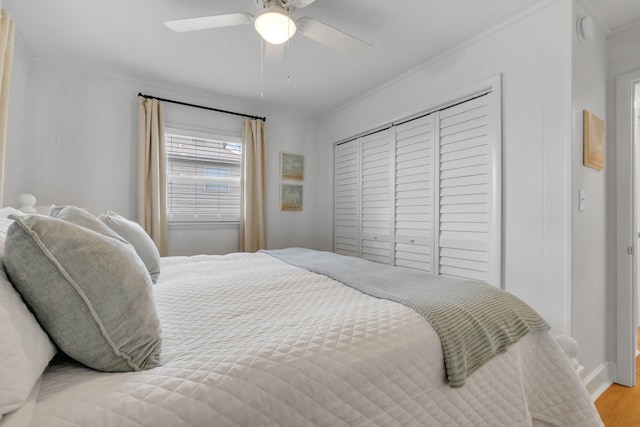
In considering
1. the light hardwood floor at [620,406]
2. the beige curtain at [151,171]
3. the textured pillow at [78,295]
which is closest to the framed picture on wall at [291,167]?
the beige curtain at [151,171]

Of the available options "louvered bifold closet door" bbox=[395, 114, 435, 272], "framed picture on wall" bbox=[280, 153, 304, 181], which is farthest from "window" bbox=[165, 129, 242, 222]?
"louvered bifold closet door" bbox=[395, 114, 435, 272]

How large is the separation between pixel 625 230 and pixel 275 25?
2620mm

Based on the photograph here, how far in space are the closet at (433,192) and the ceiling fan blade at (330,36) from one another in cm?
103

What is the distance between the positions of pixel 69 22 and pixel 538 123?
10.6 ft

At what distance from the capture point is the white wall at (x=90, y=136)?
2574mm

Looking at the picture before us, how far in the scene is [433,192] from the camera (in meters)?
2.62

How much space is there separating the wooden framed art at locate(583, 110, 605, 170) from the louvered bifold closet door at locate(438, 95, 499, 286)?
516 millimetres

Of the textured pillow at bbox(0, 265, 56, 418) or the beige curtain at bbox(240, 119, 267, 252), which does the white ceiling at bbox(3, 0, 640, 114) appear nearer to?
the beige curtain at bbox(240, 119, 267, 252)

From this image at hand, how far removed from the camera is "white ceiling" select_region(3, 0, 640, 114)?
6.38ft

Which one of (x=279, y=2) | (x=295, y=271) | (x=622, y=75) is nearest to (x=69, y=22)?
(x=279, y=2)

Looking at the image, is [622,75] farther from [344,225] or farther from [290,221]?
[290,221]

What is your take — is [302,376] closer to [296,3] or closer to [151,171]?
[296,3]

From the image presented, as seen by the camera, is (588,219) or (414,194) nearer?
(588,219)

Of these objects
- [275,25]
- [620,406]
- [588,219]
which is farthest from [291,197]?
[620,406]
